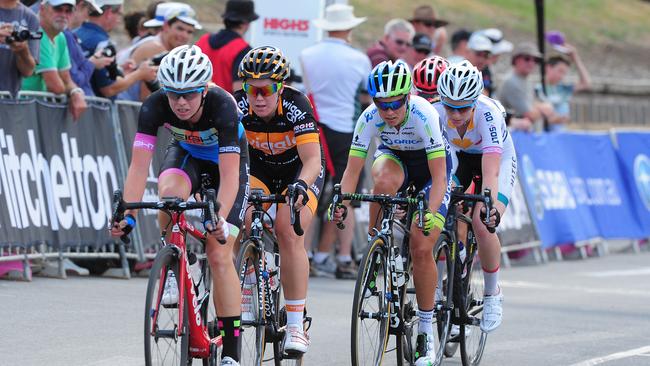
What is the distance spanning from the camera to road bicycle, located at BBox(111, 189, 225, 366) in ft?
21.4

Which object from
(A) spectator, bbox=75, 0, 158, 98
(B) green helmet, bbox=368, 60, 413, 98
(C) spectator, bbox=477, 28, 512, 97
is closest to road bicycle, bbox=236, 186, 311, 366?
(B) green helmet, bbox=368, 60, 413, 98

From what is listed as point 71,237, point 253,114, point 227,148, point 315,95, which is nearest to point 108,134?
point 71,237

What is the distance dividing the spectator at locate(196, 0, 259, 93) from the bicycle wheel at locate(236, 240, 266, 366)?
4.51 metres

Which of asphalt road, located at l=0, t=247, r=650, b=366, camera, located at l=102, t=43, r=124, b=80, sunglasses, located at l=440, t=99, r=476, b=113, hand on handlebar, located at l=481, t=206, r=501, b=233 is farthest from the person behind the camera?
camera, located at l=102, t=43, r=124, b=80

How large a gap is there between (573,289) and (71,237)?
5.71 m

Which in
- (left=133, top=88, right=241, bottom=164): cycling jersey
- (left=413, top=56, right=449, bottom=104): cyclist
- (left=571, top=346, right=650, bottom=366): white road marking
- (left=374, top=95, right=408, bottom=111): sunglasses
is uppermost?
(left=413, top=56, right=449, bottom=104): cyclist

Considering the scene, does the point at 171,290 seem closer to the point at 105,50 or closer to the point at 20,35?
the point at 20,35

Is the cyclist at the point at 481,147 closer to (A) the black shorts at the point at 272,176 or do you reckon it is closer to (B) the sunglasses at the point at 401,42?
(A) the black shorts at the point at 272,176

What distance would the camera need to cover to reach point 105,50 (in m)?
12.0

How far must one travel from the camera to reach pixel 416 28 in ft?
51.3

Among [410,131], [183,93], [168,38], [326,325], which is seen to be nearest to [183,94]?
[183,93]

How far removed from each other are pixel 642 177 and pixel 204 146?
13.5 metres

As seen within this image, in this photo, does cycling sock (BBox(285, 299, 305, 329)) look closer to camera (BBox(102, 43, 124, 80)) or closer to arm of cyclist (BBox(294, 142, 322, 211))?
arm of cyclist (BBox(294, 142, 322, 211))

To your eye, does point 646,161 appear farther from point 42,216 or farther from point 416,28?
point 42,216
